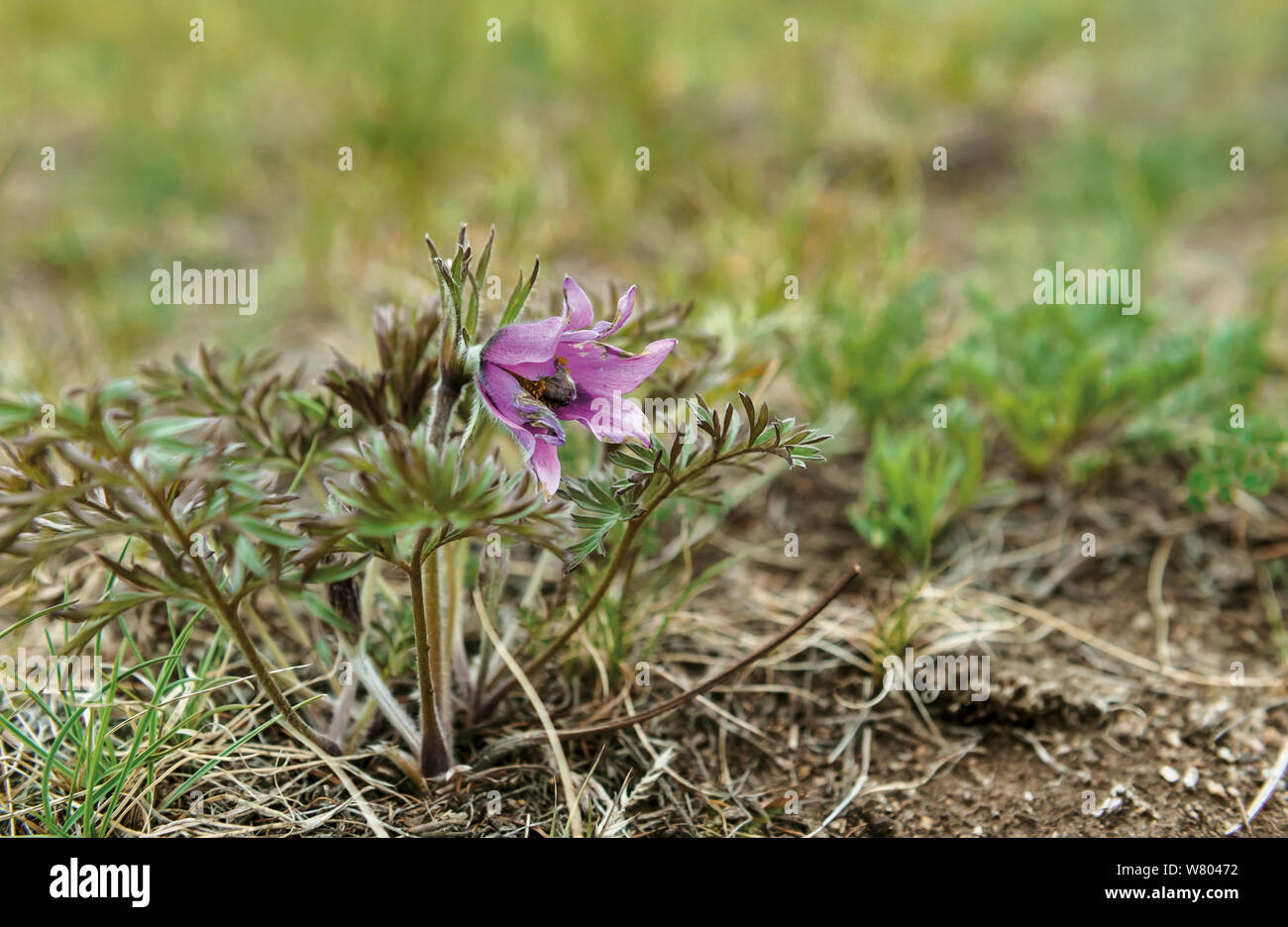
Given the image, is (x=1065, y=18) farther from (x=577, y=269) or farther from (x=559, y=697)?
(x=559, y=697)

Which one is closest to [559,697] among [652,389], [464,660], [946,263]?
[464,660]
